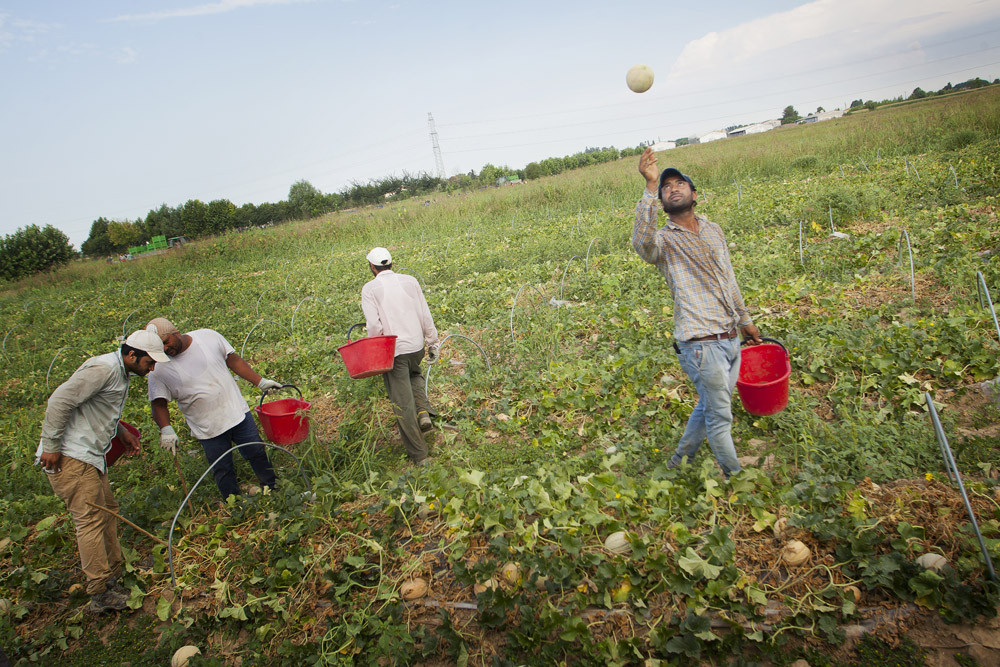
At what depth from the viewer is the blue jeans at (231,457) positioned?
11.0 feet

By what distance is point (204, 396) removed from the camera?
127 inches

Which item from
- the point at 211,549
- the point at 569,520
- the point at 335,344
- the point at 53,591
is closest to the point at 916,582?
the point at 569,520

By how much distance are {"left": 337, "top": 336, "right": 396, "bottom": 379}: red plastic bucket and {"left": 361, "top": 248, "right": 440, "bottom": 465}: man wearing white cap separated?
0.60ft

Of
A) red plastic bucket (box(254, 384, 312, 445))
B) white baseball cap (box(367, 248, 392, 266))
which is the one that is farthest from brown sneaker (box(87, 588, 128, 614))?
white baseball cap (box(367, 248, 392, 266))

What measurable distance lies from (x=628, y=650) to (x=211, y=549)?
237cm

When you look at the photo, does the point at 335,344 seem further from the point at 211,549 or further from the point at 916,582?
the point at 916,582

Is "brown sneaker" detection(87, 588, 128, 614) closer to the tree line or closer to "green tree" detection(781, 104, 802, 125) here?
the tree line

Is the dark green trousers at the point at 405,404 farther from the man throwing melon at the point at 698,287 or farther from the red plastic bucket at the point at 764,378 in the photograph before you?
the red plastic bucket at the point at 764,378

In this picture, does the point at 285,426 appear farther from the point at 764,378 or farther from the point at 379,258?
the point at 764,378

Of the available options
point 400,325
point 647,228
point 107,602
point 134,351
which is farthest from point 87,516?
point 647,228

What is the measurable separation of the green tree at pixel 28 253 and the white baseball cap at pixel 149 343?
2578 cm

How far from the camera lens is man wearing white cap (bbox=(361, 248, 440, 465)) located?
3.62 m

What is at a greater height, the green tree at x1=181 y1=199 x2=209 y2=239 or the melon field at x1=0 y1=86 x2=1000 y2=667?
the green tree at x1=181 y1=199 x2=209 y2=239

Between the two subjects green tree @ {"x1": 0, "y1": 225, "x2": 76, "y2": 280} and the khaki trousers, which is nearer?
the khaki trousers
